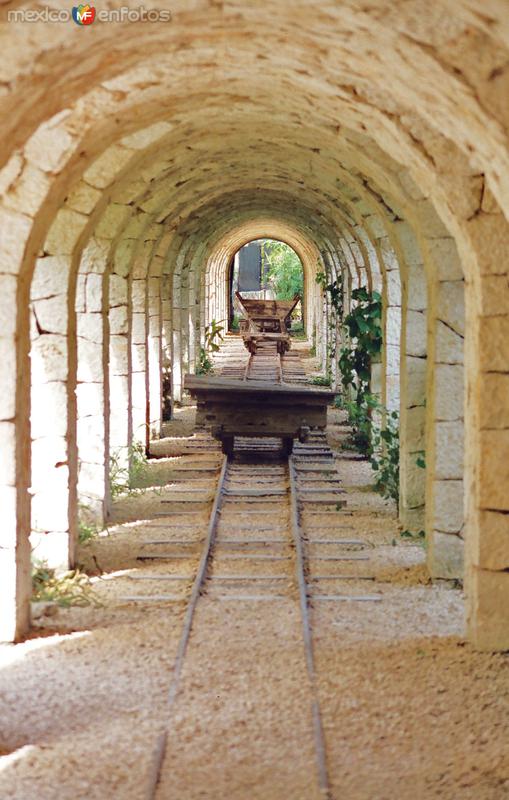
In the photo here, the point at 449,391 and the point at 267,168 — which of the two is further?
the point at 267,168

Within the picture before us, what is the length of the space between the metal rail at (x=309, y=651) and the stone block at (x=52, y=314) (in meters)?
2.88

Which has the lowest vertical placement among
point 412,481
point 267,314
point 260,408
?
point 412,481

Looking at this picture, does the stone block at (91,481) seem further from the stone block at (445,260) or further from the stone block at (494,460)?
the stone block at (494,460)

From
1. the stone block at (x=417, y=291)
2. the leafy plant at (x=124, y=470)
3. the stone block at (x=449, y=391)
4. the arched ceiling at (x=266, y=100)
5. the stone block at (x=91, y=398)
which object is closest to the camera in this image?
the arched ceiling at (x=266, y=100)

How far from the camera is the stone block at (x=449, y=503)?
9172 mm

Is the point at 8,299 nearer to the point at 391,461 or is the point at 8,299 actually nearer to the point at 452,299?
the point at 452,299

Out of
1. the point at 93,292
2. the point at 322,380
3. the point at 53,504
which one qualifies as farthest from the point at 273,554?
the point at 322,380

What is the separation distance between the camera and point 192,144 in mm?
11188

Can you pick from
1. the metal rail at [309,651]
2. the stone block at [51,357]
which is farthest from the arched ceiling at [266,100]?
→ the metal rail at [309,651]

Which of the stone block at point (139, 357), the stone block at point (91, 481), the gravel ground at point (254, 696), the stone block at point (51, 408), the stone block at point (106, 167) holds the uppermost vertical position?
the stone block at point (106, 167)

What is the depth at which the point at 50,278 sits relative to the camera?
973 cm

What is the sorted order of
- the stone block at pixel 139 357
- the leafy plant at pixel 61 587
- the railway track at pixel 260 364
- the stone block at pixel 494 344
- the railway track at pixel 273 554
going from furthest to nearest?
the railway track at pixel 260 364 → the stone block at pixel 139 357 → the leafy plant at pixel 61 587 → the railway track at pixel 273 554 → the stone block at pixel 494 344

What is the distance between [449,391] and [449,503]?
91 centimetres

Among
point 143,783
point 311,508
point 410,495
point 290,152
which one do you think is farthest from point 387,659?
point 290,152
